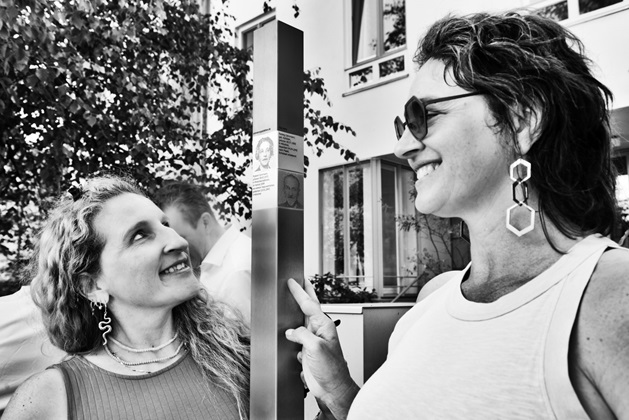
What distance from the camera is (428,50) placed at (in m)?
1.27

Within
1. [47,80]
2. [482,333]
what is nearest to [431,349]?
[482,333]

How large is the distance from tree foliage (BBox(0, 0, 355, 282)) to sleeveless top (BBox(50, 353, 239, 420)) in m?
2.32

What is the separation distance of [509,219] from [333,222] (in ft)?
25.4

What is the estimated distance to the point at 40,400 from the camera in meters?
1.71

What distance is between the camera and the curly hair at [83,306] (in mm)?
1969

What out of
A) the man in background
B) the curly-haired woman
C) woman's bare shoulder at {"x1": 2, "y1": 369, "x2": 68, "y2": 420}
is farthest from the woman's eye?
the man in background

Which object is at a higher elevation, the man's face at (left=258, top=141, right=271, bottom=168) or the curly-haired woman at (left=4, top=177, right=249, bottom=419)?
the man's face at (left=258, top=141, right=271, bottom=168)

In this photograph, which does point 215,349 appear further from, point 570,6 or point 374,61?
point 374,61

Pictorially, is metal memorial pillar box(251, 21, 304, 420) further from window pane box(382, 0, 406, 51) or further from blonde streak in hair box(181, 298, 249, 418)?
window pane box(382, 0, 406, 51)

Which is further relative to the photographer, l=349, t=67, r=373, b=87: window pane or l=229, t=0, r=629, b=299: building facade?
l=349, t=67, r=373, b=87: window pane

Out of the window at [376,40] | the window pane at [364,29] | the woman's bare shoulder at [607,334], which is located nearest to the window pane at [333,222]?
the window at [376,40]

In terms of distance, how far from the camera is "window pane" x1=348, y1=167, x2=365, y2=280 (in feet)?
28.0

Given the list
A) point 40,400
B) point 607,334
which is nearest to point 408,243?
point 40,400

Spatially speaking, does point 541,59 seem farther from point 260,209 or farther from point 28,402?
point 28,402
